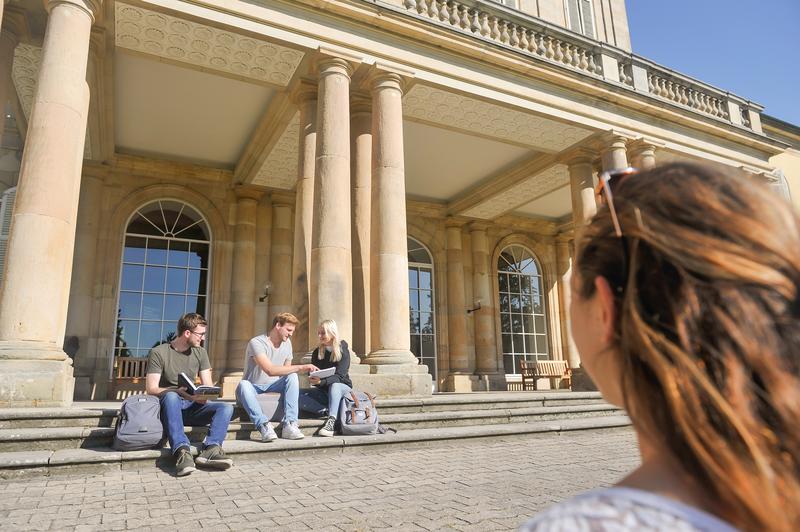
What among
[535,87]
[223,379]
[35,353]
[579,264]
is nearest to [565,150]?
[535,87]

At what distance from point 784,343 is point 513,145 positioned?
12255mm

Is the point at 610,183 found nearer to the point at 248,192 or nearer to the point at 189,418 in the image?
→ the point at 189,418

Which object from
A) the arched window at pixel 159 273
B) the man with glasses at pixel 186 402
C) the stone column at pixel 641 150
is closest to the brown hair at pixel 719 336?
the man with glasses at pixel 186 402

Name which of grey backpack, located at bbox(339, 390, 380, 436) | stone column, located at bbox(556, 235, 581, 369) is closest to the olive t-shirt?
grey backpack, located at bbox(339, 390, 380, 436)

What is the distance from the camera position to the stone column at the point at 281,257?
13.0 metres

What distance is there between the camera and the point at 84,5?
695 centimetres

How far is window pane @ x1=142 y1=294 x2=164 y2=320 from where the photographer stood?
12.5 m

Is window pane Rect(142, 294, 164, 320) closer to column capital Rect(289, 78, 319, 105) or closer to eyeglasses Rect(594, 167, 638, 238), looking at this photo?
column capital Rect(289, 78, 319, 105)

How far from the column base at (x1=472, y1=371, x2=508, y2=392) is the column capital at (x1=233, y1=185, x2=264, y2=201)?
26.4ft

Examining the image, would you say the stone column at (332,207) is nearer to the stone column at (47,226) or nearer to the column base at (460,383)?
the stone column at (47,226)

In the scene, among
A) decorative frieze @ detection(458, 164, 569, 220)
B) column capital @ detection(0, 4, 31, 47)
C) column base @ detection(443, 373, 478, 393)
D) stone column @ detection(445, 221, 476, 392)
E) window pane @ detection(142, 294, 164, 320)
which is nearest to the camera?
column capital @ detection(0, 4, 31, 47)

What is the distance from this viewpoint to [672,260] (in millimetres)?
664

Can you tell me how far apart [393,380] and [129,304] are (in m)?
7.92

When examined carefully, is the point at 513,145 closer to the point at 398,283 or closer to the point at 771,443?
Answer: the point at 398,283
